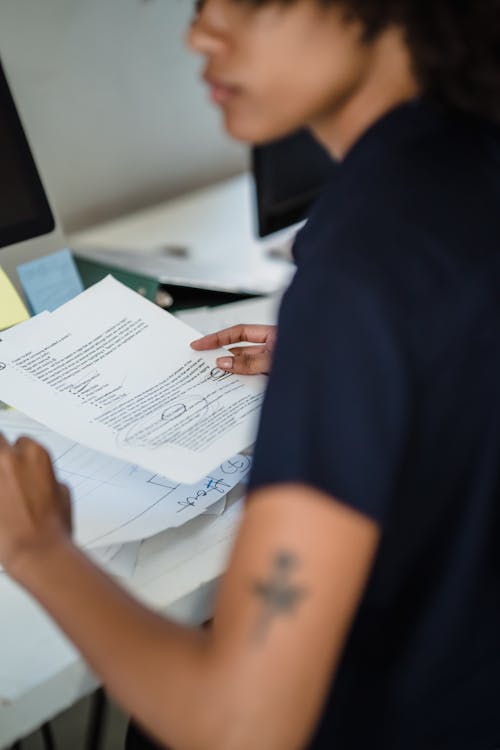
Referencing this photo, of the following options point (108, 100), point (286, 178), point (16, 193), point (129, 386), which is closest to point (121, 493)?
point (129, 386)

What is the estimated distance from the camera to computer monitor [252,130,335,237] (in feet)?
4.34

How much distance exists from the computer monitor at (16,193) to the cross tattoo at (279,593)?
28.3 inches

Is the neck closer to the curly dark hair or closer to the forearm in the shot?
the curly dark hair

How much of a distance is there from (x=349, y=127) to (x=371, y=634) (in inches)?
14.4

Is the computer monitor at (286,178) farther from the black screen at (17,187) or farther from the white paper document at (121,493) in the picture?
the white paper document at (121,493)

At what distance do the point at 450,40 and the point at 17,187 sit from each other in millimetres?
674

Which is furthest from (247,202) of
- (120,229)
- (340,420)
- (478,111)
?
(340,420)

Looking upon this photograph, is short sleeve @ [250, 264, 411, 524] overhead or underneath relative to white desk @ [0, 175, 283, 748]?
overhead

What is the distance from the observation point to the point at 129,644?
0.54 m

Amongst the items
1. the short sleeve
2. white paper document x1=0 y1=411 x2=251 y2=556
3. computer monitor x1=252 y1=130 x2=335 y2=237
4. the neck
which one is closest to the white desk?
white paper document x1=0 y1=411 x2=251 y2=556

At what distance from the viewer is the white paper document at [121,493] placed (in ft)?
2.48

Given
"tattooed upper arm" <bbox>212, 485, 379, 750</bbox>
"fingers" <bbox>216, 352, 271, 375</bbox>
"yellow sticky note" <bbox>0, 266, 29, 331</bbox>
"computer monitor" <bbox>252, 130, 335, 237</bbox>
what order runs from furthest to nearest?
"computer monitor" <bbox>252, 130, 335, 237</bbox> < "yellow sticky note" <bbox>0, 266, 29, 331</bbox> < "fingers" <bbox>216, 352, 271, 375</bbox> < "tattooed upper arm" <bbox>212, 485, 379, 750</bbox>

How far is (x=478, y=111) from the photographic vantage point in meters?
0.57

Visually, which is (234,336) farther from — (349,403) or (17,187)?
(349,403)
